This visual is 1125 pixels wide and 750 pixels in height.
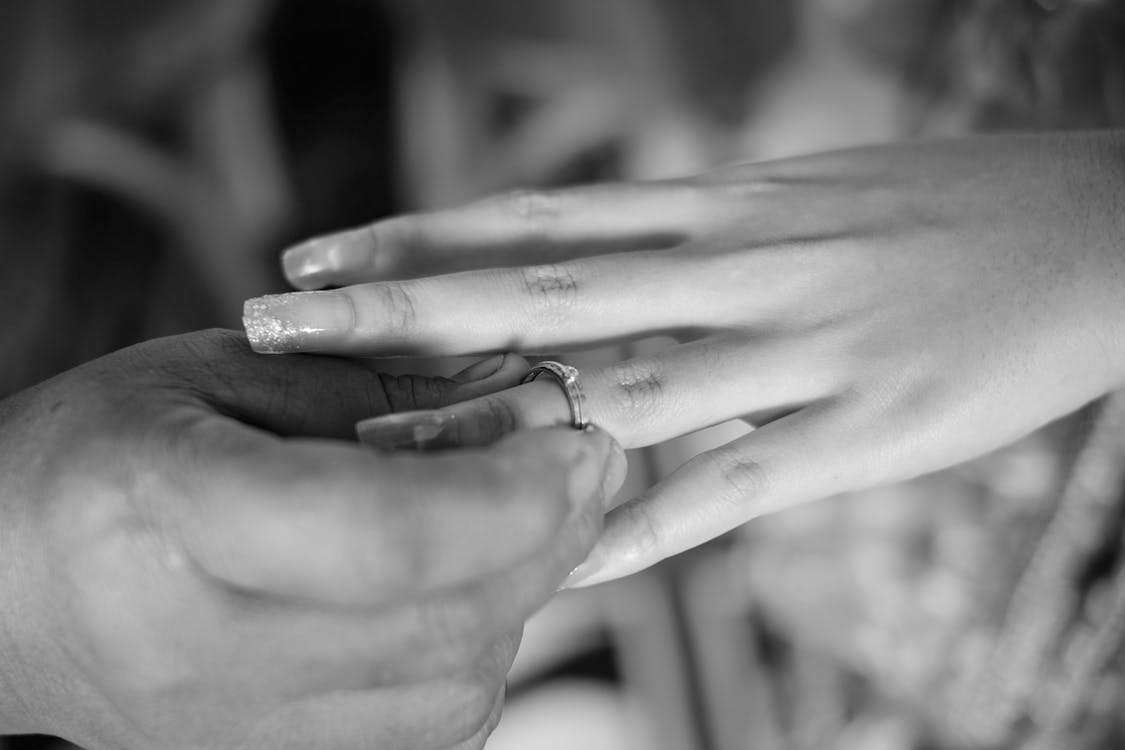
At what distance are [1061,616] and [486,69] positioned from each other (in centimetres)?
133

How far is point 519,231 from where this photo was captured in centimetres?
76

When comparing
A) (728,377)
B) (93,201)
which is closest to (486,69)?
(93,201)

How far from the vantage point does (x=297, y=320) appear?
0.60m

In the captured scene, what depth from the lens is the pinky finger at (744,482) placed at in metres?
0.63

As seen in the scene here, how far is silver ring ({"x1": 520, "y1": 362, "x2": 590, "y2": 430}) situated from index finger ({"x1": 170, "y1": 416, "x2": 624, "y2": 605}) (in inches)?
6.4

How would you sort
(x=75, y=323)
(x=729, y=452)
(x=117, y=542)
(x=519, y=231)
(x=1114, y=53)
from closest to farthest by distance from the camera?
(x=117, y=542), (x=729, y=452), (x=519, y=231), (x=1114, y=53), (x=75, y=323)

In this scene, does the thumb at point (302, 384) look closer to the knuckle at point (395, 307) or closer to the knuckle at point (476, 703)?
the knuckle at point (395, 307)

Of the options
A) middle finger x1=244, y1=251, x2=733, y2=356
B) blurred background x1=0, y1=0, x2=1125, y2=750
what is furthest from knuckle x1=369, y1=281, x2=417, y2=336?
blurred background x1=0, y1=0, x2=1125, y2=750

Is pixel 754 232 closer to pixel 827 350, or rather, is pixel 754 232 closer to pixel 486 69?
pixel 827 350

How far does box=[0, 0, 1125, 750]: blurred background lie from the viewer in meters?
1.15

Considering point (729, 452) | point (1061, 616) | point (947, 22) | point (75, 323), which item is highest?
point (947, 22)

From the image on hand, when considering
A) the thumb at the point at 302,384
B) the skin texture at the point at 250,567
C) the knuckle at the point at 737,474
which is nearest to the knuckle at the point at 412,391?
the thumb at the point at 302,384

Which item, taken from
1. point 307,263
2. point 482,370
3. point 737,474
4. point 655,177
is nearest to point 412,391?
point 482,370

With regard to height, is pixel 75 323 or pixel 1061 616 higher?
pixel 75 323
